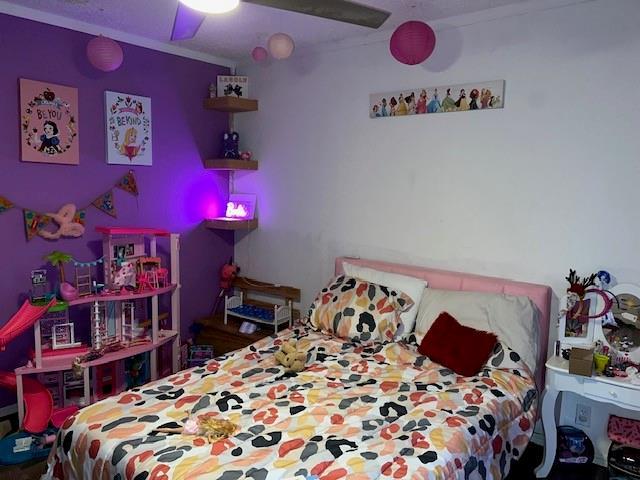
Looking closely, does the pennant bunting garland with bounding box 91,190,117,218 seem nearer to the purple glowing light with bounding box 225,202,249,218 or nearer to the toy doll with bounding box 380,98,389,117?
the purple glowing light with bounding box 225,202,249,218

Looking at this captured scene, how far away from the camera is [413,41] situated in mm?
2289

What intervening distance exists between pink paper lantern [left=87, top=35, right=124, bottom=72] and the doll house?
973 millimetres

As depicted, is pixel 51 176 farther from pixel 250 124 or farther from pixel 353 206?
pixel 353 206

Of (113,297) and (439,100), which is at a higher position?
(439,100)

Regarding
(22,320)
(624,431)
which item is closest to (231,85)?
(22,320)

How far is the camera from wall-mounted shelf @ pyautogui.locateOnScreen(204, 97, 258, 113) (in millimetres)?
3709

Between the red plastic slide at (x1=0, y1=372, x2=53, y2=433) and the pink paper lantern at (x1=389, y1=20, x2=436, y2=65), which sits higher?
the pink paper lantern at (x1=389, y1=20, x2=436, y2=65)

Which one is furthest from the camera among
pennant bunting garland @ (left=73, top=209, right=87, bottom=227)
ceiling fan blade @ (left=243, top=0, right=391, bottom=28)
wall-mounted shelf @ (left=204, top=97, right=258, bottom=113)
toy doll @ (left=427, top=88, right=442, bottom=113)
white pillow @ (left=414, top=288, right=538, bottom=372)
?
wall-mounted shelf @ (left=204, top=97, right=258, bottom=113)

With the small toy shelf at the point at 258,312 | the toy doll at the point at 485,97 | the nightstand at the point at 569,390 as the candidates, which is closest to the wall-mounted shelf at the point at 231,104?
the small toy shelf at the point at 258,312

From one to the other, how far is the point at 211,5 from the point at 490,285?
2.07 meters

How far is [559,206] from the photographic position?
8.61ft

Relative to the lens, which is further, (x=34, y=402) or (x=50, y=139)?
(x=50, y=139)

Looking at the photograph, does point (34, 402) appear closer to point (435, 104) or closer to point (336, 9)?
point (336, 9)

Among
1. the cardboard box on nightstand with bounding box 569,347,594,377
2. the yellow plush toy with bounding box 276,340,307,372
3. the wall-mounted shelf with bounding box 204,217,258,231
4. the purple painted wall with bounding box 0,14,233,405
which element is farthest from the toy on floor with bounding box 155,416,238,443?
the wall-mounted shelf with bounding box 204,217,258,231
